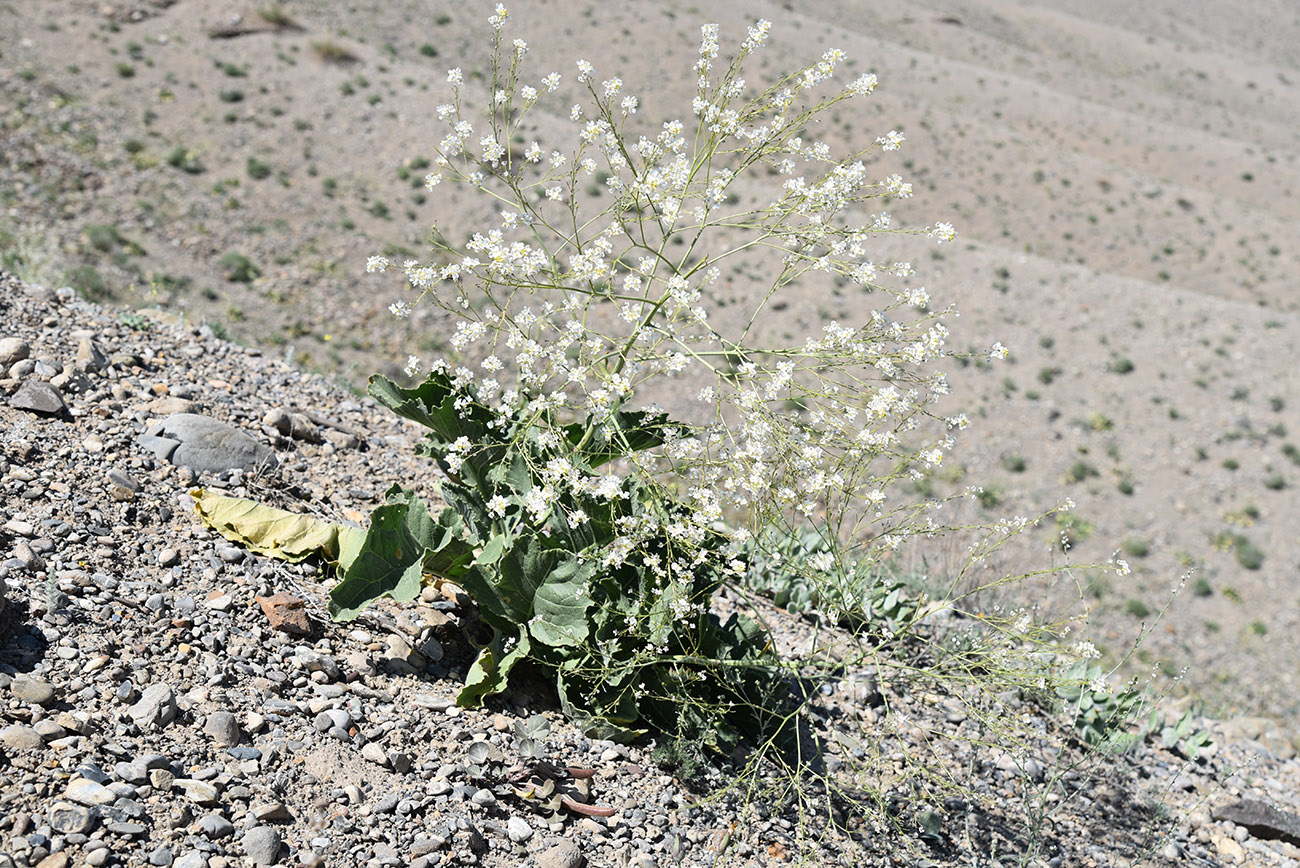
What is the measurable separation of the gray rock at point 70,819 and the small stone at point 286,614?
38.5 inches

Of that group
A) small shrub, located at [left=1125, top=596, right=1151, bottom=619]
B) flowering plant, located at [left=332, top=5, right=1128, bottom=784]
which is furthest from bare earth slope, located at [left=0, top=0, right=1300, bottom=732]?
flowering plant, located at [left=332, top=5, right=1128, bottom=784]

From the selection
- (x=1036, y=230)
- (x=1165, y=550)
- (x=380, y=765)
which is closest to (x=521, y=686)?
(x=380, y=765)

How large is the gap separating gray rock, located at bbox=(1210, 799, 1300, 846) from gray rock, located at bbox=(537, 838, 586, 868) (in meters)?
3.27

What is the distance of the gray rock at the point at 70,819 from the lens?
219cm

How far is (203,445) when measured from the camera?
3916mm

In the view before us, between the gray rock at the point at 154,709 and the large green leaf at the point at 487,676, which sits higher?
the gray rock at the point at 154,709

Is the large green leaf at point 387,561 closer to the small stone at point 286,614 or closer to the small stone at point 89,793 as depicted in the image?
the small stone at point 286,614

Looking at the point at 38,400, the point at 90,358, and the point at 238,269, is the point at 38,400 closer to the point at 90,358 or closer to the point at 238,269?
the point at 90,358

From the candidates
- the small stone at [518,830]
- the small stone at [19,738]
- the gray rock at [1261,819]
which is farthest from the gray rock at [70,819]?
the gray rock at [1261,819]

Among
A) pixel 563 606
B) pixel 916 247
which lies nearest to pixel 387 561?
pixel 563 606

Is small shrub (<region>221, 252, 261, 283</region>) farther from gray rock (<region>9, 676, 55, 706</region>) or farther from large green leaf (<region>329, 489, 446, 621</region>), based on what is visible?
gray rock (<region>9, 676, 55, 706</region>)

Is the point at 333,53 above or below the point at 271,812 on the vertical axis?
below

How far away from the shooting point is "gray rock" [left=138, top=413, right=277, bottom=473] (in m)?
3.84

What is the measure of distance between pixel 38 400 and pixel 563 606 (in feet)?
8.41
